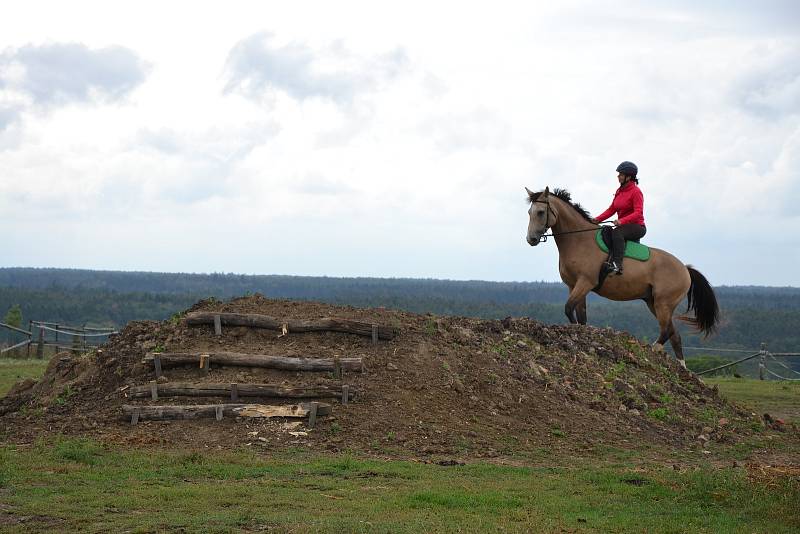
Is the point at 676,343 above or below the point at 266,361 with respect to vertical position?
above

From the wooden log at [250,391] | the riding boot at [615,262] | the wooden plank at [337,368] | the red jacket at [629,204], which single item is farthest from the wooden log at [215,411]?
the red jacket at [629,204]

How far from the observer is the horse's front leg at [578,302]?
15.9m

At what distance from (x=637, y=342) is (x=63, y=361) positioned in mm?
9068

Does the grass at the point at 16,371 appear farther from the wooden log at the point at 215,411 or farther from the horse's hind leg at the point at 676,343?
the horse's hind leg at the point at 676,343

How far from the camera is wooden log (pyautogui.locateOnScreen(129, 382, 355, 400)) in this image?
12.4 meters

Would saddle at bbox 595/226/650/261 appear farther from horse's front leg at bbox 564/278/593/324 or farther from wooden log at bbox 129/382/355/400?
wooden log at bbox 129/382/355/400

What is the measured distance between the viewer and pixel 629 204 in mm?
15961

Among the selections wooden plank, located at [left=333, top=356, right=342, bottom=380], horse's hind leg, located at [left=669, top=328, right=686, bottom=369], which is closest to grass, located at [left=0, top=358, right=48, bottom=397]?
wooden plank, located at [left=333, top=356, right=342, bottom=380]

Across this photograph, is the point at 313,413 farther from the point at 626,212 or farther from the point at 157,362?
the point at 626,212

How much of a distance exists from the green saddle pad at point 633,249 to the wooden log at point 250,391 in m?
5.42

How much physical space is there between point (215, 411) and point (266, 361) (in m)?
0.99

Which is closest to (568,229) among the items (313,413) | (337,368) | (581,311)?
(581,311)

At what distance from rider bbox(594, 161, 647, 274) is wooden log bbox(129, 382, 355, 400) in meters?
5.45

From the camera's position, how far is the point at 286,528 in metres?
7.69
